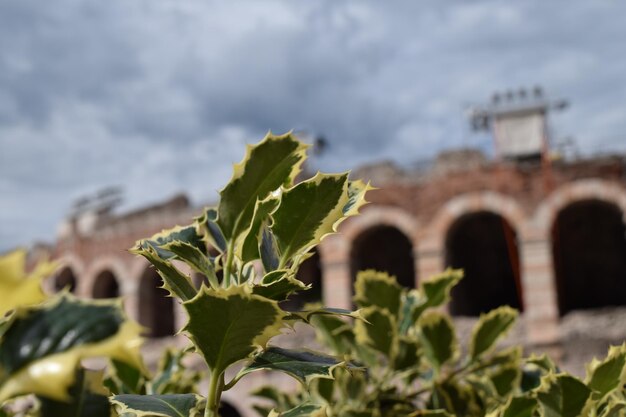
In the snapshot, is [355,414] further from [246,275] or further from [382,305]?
[246,275]

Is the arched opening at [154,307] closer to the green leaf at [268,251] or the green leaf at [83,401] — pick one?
the green leaf at [268,251]

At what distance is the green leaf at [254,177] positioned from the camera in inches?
54.4

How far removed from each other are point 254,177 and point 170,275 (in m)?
0.25

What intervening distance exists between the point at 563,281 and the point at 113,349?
1913 centimetres

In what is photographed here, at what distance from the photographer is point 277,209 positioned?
4.43 ft

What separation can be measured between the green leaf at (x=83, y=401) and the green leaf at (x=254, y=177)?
0.52 meters

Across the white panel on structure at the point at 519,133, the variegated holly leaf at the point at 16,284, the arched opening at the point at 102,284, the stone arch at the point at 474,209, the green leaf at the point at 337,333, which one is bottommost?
the green leaf at the point at 337,333

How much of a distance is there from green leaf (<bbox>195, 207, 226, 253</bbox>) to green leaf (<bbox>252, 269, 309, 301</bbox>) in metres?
0.24

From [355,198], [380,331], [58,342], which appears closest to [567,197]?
[380,331]

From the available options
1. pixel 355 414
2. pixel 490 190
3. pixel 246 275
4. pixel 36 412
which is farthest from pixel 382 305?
pixel 490 190

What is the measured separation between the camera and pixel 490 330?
233 centimetres

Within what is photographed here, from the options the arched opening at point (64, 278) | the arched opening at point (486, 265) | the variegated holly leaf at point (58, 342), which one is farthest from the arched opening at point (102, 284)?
the variegated holly leaf at point (58, 342)

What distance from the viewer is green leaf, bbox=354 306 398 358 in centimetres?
217

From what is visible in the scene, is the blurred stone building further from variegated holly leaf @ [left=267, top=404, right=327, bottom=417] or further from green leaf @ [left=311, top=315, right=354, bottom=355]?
variegated holly leaf @ [left=267, top=404, right=327, bottom=417]
